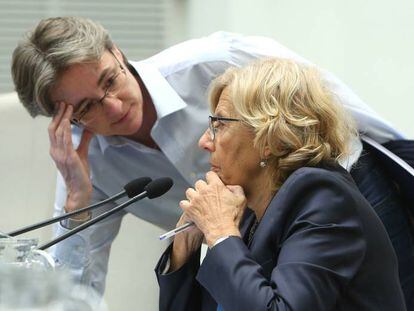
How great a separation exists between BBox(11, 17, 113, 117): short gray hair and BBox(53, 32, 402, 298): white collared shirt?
15 cm

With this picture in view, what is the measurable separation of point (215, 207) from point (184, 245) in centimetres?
17

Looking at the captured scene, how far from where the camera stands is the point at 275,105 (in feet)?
5.38

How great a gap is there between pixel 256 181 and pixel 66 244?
1.84ft

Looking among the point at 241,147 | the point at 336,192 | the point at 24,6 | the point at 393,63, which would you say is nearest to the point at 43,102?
the point at 241,147

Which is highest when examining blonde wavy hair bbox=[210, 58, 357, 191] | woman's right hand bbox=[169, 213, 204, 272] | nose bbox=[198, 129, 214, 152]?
blonde wavy hair bbox=[210, 58, 357, 191]

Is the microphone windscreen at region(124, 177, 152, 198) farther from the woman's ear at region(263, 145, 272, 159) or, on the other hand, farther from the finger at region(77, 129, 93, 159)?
the finger at region(77, 129, 93, 159)

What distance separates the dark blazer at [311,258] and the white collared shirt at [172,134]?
1.77ft

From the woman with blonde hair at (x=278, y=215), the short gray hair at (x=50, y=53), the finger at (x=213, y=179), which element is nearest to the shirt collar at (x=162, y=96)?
the short gray hair at (x=50, y=53)

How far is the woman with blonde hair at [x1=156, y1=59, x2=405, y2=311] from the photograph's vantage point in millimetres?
1471

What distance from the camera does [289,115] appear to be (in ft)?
5.35

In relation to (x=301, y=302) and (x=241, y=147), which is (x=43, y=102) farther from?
(x=301, y=302)

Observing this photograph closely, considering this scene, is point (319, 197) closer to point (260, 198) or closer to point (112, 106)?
point (260, 198)

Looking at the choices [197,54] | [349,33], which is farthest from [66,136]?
[349,33]

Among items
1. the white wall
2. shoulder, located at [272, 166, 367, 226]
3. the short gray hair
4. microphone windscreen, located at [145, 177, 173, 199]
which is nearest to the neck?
shoulder, located at [272, 166, 367, 226]
